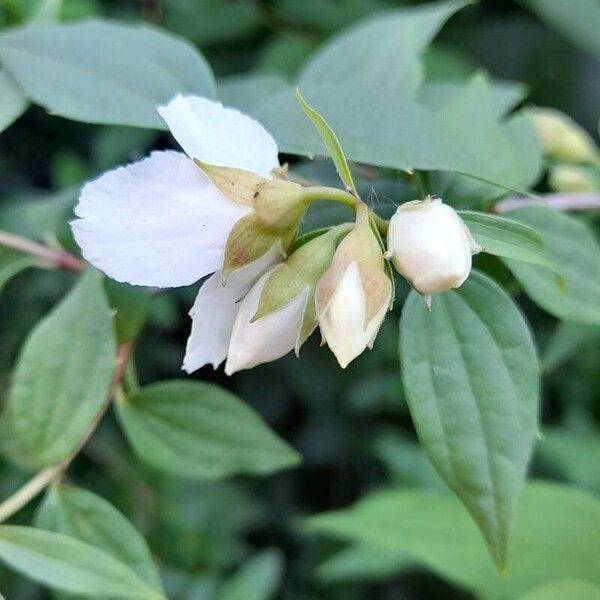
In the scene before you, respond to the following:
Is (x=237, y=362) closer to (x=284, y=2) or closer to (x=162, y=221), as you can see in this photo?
(x=162, y=221)

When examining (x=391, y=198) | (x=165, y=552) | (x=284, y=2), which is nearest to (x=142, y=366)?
(x=165, y=552)

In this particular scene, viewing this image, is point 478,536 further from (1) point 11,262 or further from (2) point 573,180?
(1) point 11,262

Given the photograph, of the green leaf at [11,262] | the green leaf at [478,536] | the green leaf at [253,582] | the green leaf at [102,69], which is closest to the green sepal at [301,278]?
the green leaf at [102,69]

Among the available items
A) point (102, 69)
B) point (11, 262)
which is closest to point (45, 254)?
point (11, 262)

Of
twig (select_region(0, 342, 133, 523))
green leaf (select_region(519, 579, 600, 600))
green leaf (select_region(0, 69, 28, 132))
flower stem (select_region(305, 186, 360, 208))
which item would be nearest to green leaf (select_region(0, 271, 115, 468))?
twig (select_region(0, 342, 133, 523))

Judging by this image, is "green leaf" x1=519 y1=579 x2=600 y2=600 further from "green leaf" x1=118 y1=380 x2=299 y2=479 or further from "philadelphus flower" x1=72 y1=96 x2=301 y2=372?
"philadelphus flower" x1=72 y1=96 x2=301 y2=372

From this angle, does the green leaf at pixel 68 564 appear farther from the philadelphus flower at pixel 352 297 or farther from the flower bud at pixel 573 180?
the flower bud at pixel 573 180
